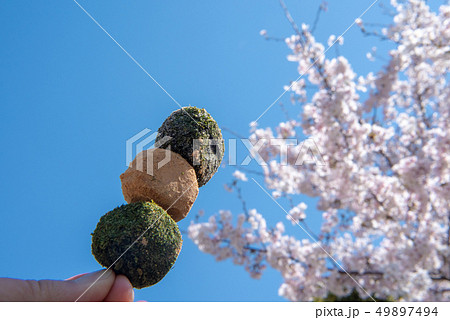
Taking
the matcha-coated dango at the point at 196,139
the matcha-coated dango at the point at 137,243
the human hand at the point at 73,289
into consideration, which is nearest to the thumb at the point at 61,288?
the human hand at the point at 73,289

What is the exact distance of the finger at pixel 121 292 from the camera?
467cm

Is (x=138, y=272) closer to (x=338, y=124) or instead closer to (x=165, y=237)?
(x=165, y=237)

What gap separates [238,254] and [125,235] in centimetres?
159

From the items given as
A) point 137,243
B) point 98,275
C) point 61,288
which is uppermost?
point 137,243

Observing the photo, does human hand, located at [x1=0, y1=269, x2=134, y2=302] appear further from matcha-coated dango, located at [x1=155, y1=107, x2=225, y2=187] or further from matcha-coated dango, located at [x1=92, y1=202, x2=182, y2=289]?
matcha-coated dango, located at [x1=155, y1=107, x2=225, y2=187]

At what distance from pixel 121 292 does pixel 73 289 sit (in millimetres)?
613

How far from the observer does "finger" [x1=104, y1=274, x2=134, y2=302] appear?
184 inches

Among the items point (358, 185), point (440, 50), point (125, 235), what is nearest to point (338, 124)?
point (358, 185)

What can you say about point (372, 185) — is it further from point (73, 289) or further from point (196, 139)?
point (73, 289)

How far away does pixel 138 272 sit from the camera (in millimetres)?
4852

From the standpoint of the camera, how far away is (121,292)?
4688 mm

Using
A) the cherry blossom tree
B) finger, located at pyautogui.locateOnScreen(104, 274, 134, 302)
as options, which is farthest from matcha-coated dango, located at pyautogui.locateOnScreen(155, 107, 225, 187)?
finger, located at pyautogui.locateOnScreen(104, 274, 134, 302)

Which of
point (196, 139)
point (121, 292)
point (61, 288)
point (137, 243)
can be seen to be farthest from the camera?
point (196, 139)

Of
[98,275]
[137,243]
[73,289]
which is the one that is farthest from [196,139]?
[73,289]
